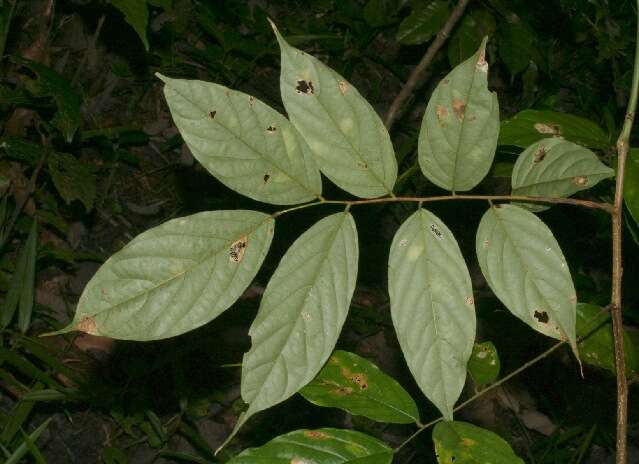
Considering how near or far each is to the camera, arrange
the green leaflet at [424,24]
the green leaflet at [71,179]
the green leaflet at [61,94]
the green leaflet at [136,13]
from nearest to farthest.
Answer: the green leaflet at [136,13], the green leaflet at [61,94], the green leaflet at [71,179], the green leaflet at [424,24]

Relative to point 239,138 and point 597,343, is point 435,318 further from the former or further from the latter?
point 597,343

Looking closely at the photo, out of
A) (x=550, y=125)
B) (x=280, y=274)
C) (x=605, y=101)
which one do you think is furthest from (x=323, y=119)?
(x=605, y=101)

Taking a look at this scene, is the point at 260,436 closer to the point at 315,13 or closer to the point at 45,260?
the point at 45,260

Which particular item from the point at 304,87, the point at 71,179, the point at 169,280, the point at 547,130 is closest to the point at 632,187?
the point at 547,130

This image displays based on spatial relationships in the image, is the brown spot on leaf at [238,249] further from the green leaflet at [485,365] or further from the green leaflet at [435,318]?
the green leaflet at [485,365]

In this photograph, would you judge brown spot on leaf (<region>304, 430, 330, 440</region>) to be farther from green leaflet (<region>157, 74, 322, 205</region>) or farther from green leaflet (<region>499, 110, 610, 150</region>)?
green leaflet (<region>499, 110, 610, 150</region>)

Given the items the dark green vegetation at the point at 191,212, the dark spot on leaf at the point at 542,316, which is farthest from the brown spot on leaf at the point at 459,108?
the dark green vegetation at the point at 191,212
